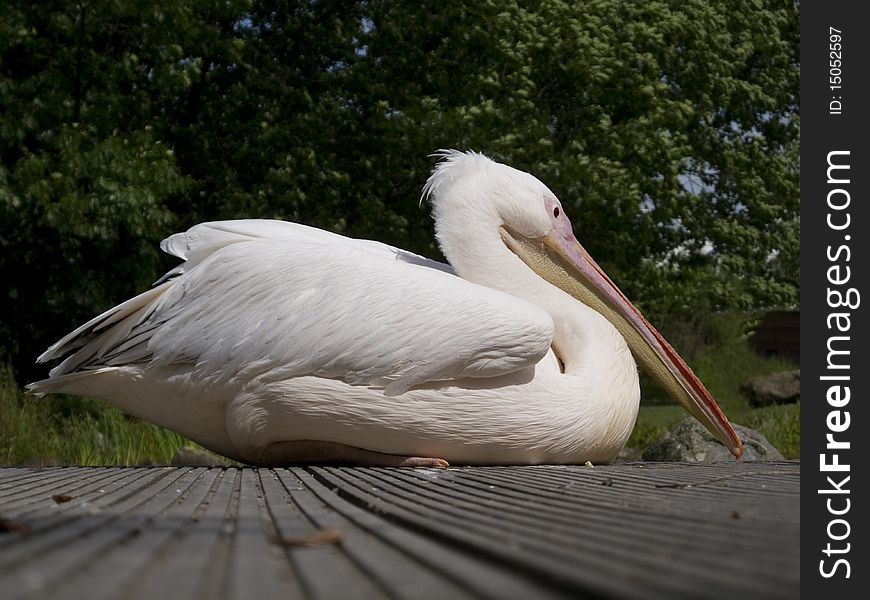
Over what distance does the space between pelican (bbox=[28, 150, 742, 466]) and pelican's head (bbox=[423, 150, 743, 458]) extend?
0.04ft

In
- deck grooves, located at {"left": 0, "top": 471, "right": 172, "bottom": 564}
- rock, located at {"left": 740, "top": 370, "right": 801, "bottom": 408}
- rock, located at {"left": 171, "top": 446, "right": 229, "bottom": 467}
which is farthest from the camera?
rock, located at {"left": 740, "top": 370, "right": 801, "bottom": 408}

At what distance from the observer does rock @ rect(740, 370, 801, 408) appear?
1522 cm

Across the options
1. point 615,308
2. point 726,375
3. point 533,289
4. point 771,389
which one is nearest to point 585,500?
point 533,289

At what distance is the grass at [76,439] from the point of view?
8.05 m

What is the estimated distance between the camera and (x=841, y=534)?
170 centimetres

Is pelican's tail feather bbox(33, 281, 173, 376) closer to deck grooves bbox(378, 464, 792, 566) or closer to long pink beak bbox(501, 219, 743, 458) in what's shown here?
long pink beak bbox(501, 219, 743, 458)

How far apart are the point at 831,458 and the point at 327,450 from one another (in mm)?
2036

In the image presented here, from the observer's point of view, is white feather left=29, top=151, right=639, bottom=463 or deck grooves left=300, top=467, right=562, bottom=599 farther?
white feather left=29, top=151, right=639, bottom=463

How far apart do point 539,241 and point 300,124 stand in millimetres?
7654

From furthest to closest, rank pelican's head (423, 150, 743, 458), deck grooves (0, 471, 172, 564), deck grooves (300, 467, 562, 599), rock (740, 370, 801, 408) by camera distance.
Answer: rock (740, 370, 801, 408) < pelican's head (423, 150, 743, 458) < deck grooves (0, 471, 172, 564) < deck grooves (300, 467, 562, 599)

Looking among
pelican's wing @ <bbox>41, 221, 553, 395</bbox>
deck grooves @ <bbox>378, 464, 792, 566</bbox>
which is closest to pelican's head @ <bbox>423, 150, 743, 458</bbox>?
pelican's wing @ <bbox>41, 221, 553, 395</bbox>

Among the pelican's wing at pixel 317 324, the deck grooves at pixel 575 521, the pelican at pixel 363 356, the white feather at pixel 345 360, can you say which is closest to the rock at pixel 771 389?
the pelican at pixel 363 356

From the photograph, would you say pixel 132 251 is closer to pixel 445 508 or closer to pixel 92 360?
pixel 92 360

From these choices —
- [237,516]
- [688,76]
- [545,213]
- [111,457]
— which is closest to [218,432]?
[545,213]
